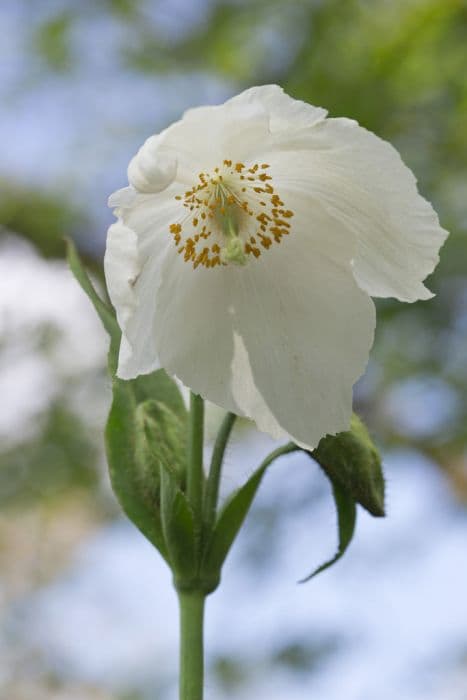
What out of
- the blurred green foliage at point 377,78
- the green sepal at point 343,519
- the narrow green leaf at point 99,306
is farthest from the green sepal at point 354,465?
the blurred green foliage at point 377,78

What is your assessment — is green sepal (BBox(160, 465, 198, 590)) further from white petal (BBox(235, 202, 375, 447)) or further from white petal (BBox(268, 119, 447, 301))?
white petal (BBox(268, 119, 447, 301))

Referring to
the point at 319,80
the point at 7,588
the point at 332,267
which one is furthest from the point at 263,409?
the point at 7,588

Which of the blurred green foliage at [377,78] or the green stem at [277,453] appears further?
the blurred green foliage at [377,78]

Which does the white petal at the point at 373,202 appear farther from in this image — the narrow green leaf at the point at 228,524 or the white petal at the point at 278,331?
the narrow green leaf at the point at 228,524

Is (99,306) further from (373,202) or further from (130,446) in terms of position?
(373,202)

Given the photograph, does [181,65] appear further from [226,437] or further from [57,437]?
[226,437]
